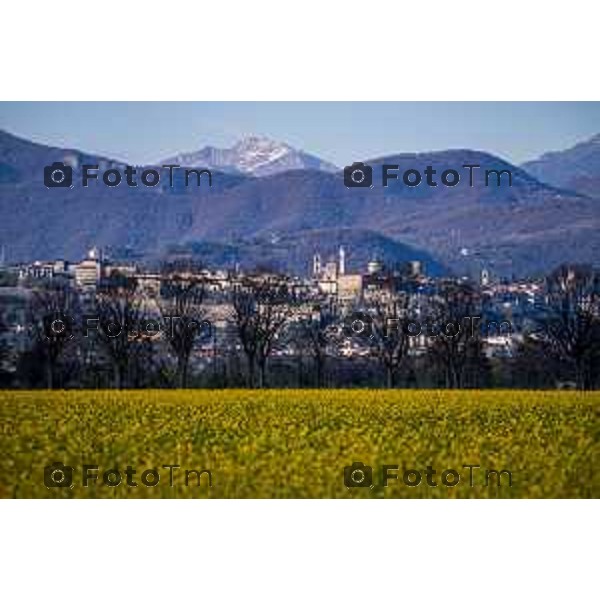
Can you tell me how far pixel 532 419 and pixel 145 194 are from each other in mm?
5344

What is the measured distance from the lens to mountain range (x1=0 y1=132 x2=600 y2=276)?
1617 cm

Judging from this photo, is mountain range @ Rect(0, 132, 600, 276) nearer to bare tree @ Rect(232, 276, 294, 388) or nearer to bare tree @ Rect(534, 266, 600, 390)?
bare tree @ Rect(534, 266, 600, 390)

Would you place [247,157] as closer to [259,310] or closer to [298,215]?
[298,215]

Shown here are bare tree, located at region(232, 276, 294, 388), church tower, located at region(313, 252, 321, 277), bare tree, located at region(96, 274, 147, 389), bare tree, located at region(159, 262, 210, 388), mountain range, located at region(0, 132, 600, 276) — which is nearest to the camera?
mountain range, located at region(0, 132, 600, 276)

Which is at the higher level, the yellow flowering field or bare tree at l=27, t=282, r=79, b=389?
bare tree at l=27, t=282, r=79, b=389

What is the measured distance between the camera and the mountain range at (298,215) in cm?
1617

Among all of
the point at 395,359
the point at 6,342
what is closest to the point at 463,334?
the point at 395,359

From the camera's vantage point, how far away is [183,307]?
64.4 feet

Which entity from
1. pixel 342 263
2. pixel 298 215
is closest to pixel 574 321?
pixel 342 263

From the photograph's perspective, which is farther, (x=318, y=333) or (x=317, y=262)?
(x=318, y=333)

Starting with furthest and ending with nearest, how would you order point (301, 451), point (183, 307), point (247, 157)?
point (183, 307)
point (247, 157)
point (301, 451)

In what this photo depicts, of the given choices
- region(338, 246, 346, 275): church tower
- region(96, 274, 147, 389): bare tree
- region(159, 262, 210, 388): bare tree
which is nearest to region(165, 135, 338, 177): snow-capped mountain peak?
region(338, 246, 346, 275): church tower

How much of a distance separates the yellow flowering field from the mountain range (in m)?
1.86

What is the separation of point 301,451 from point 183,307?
4129mm
